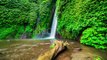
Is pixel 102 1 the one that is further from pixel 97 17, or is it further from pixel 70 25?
pixel 70 25

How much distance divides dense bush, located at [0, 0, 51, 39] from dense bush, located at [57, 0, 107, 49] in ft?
17.0

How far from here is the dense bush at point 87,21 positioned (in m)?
10.4

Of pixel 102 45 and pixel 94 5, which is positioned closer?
pixel 102 45

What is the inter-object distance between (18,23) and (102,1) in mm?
11584

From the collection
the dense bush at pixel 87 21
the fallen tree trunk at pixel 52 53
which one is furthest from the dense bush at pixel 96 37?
the fallen tree trunk at pixel 52 53

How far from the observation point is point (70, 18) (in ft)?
48.1

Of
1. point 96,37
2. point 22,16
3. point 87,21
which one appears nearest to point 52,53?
point 96,37

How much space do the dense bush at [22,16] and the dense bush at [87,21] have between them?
5.20 meters

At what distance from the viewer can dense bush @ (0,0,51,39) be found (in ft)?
59.6

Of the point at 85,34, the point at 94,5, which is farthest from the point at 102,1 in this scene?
the point at 85,34

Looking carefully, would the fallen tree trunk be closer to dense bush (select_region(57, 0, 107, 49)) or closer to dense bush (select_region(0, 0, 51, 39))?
dense bush (select_region(57, 0, 107, 49))

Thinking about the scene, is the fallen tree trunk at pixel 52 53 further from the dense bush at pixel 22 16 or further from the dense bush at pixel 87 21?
the dense bush at pixel 22 16

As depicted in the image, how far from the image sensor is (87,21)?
1152 cm

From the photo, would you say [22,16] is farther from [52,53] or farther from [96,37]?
[52,53]
